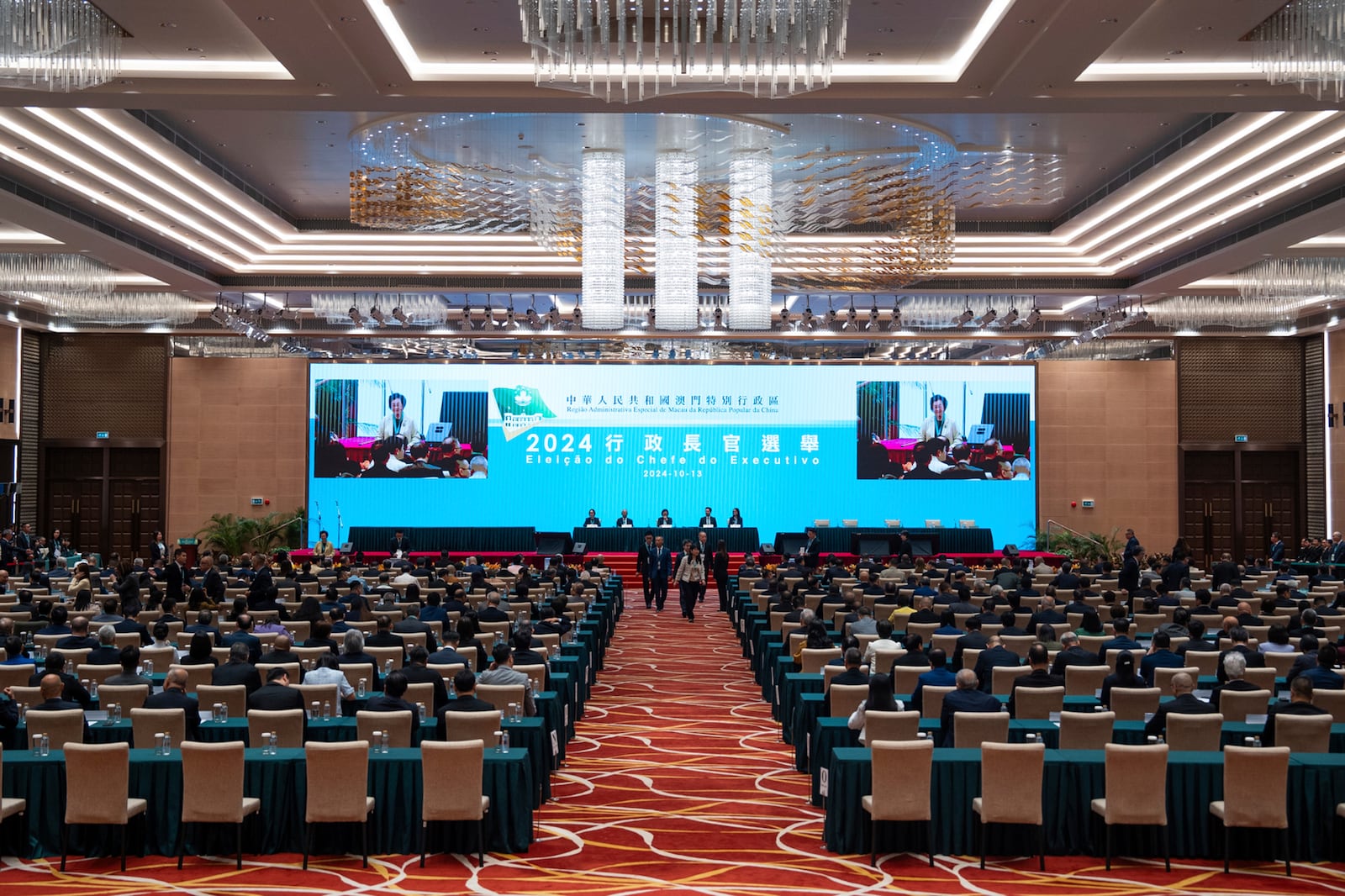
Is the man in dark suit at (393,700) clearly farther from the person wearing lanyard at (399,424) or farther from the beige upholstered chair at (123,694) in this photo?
the person wearing lanyard at (399,424)

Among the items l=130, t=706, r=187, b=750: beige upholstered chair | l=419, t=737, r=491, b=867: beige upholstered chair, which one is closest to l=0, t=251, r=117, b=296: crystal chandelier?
l=130, t=706, r=187, b=750: beige upholstered chair

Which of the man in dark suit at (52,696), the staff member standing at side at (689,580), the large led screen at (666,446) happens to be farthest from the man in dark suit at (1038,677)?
the large led screen at (666,446)

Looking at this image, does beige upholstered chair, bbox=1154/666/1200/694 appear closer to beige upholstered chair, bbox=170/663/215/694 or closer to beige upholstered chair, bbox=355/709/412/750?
→ beige upholstered chair, bbox=355/709/412/750

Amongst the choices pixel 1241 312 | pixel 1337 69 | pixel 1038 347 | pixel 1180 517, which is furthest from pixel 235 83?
pixel 1180 517

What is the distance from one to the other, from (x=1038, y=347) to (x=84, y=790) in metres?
22.6

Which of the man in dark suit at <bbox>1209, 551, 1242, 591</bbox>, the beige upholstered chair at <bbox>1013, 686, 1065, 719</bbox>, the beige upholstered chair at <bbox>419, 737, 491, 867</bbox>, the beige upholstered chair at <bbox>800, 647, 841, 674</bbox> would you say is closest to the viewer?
the beige upholstered chair at <bbox>419, 737, 491, 867</bbox>

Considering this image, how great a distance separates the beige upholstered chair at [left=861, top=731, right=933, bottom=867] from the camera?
280 inches

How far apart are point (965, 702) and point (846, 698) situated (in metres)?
1.08

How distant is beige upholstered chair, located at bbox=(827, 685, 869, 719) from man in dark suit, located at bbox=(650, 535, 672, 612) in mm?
12821

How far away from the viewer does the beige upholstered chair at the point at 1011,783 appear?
23.1 feet

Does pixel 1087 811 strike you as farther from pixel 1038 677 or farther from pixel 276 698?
Answer: pixel 276 698

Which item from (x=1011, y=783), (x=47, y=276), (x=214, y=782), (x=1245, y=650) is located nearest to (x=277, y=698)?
(x=214, y=782)

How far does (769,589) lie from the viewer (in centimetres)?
1728

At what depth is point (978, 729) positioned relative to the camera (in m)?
7.99
